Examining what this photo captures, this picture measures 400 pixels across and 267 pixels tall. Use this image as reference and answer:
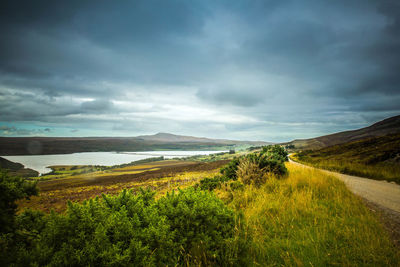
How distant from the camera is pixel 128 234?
2309 mm

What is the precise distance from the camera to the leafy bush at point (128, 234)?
1887 mm

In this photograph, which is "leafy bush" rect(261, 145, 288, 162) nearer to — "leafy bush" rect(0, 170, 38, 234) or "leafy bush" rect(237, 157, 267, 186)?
"leafy bush" rect(237, 157, 267, 186)

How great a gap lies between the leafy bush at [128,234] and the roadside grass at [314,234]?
873 mm

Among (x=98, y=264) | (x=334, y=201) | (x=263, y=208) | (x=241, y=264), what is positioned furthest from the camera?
(x=334, y=201)

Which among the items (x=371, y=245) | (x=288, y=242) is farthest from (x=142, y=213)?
(x=371, y=245)

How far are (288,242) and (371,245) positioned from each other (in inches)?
54.2

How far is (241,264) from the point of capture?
9.20ft

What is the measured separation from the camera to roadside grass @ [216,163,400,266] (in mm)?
2916

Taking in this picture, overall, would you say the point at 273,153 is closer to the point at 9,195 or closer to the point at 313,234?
the point at 313,234

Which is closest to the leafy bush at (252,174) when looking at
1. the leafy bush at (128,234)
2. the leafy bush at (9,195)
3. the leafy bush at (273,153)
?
the leafy bush at (273,153)

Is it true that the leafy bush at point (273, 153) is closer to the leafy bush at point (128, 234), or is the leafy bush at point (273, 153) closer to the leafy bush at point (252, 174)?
the leafy bush at point (252, 174)

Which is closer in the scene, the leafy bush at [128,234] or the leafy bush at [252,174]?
the leafy bush at [128,234]

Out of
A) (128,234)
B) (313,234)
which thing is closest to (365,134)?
(313,234)

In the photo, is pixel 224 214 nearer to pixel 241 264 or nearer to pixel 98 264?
pixel 241 264
